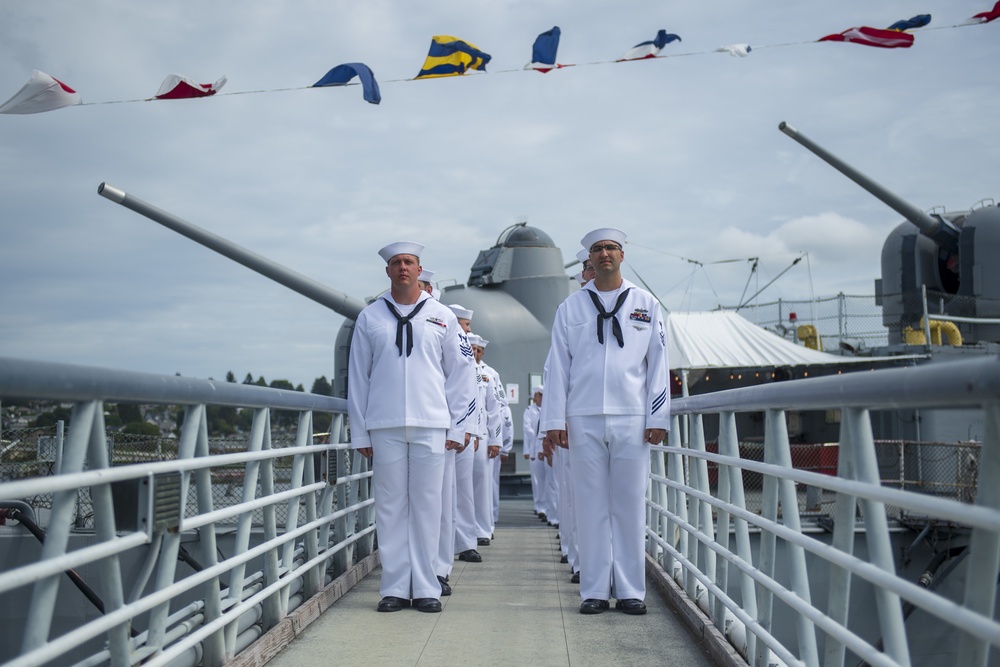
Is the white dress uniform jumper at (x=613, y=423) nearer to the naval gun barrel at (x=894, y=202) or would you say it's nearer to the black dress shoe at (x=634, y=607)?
the black dress shoe at (x=634, y=607)

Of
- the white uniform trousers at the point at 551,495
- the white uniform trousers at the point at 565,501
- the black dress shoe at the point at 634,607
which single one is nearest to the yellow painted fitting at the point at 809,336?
the white uniform trousers at the point at 551,495

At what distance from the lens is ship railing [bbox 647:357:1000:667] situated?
188cm

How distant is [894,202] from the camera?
24188mm

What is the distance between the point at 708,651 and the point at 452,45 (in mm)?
7913

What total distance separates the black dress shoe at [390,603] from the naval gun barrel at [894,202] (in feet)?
64.1

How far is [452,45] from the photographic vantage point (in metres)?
10.8

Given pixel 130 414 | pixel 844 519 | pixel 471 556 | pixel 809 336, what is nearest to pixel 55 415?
pixel 130 414

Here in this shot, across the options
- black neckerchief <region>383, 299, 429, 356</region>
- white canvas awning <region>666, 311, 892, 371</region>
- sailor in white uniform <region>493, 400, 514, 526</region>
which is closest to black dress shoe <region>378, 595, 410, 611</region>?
black neckerchief <region>383, 299, 429, 356</region>

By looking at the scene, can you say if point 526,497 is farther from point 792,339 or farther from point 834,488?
point 834,488

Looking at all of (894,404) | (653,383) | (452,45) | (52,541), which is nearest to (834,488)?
(894,404)

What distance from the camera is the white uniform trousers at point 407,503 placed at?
5676 millimetres

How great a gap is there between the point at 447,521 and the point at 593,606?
1.43 m

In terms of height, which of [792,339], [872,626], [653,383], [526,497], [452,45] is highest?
[452,45]

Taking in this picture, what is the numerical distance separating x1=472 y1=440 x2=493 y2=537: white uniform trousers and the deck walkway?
133 inches
